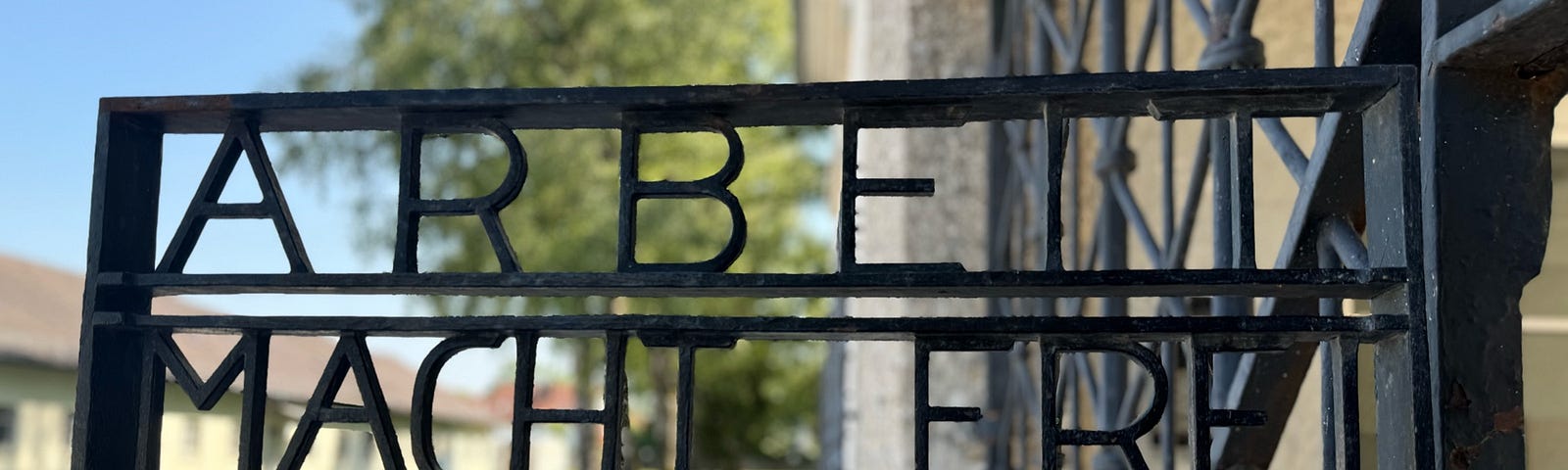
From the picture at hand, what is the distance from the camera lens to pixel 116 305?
1.40 m

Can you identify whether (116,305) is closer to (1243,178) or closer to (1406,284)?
(1243,178)

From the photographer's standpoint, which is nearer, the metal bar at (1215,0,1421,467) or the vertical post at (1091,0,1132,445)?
the metal bar at (1215,0,1421,467)

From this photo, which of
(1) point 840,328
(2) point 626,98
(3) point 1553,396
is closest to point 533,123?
(2) point 626,98

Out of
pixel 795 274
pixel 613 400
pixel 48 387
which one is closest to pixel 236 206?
pixel 613 400

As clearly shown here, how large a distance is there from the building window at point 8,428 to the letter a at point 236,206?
6640 mm

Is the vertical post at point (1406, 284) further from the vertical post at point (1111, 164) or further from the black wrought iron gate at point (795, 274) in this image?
the vertical post at point (1111, 164)

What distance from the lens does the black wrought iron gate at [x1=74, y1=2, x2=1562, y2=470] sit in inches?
48.1

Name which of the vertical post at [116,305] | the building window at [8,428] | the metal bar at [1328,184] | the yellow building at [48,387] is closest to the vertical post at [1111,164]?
the metal bar at [1328,184]

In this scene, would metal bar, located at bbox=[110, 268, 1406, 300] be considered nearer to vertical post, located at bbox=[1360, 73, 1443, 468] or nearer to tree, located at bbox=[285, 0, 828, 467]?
vertical post, located at bbox=[1360, 73, 1443, 468]

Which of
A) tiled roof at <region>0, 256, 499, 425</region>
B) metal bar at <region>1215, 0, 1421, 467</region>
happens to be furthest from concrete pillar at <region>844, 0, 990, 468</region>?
metal bar at <region>1215, 0, 1421, 467</region>

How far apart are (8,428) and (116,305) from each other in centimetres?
706

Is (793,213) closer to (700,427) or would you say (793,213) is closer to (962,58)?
(700,427)

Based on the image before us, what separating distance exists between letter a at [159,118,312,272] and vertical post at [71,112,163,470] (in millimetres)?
55

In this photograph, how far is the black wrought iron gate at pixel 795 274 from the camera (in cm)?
122
